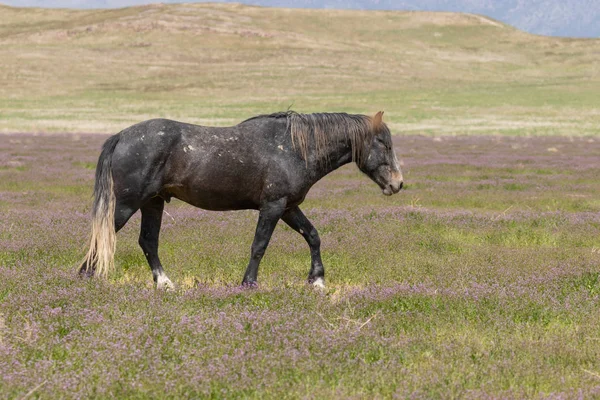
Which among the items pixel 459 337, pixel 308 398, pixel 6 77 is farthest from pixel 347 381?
pixel 6 77

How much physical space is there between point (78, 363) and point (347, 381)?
213 centimetres

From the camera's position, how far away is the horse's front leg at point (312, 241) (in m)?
9.43

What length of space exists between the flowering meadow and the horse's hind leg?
23cm

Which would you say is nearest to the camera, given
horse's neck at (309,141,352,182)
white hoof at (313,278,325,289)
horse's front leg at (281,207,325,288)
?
white hoof at (313,278,325,289)

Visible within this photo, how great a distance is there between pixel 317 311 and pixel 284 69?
337 ft

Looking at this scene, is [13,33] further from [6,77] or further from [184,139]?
[184,139]

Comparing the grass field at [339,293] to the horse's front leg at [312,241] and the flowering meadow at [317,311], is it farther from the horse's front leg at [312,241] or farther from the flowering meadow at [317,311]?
the horse's front leg at [312,241]

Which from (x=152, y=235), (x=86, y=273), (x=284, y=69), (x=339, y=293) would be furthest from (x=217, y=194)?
(x=284, y=69)

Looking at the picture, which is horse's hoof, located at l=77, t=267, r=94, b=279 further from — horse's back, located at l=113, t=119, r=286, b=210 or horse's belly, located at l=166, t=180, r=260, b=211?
horse's belly, located at l=166, t=180, r=260, b=211

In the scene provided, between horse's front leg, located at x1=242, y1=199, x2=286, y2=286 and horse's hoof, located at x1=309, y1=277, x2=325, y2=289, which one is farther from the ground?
horse's front leg, located at x1=242, y1=199, x2=286, y2=286

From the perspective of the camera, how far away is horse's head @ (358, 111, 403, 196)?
31.1 ft

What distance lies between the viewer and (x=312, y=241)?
9555 mm

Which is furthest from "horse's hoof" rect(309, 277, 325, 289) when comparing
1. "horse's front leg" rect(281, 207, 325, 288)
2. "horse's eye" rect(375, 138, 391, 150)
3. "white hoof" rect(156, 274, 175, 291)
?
"horse's eye" rect(375, 138, 391, 150)

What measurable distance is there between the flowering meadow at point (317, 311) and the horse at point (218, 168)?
0.62 m
